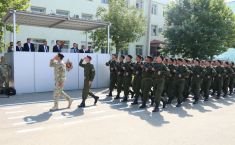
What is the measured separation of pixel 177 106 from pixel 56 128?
5.60 meters

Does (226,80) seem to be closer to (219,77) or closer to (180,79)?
(219,77)

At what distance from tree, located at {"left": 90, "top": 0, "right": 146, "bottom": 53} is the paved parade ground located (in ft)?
46.2

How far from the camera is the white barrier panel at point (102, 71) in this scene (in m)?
18.0

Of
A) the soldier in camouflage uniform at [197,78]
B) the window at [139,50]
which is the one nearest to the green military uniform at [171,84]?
the soldier in camouflage uniform at [197,78]

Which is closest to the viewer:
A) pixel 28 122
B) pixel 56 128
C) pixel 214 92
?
pixel 56 128

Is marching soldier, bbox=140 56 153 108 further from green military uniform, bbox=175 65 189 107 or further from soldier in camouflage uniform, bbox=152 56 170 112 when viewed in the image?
green military uniform, bbox=175 65 189 107

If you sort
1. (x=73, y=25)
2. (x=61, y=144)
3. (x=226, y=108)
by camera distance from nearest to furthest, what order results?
1. (x=61, y=144)
2. (x=226, y=108)
3. (x=73, y=25)

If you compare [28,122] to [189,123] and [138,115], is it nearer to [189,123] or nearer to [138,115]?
[138,115]

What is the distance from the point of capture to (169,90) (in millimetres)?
12922

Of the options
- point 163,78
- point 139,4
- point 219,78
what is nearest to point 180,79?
point 163,78

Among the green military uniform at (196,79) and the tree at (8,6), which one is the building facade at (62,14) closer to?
the tree at (8,6)

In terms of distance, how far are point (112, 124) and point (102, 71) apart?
375 inches

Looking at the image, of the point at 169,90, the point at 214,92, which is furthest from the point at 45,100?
the point at 214,92

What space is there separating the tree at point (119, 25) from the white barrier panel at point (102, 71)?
764 centimetres
